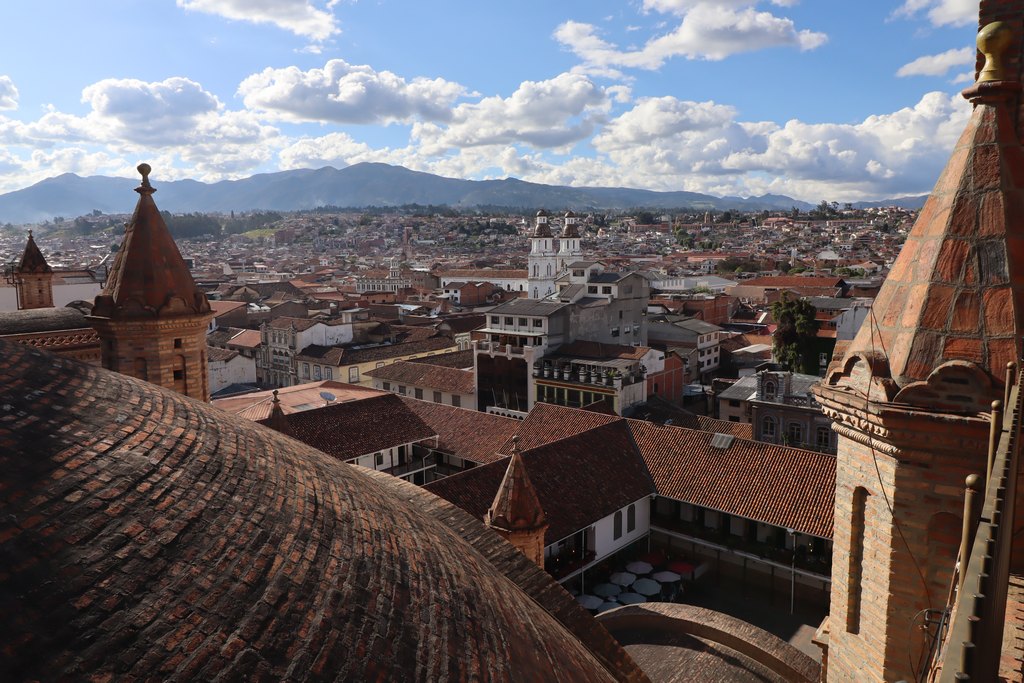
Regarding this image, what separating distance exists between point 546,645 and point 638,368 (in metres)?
41.9

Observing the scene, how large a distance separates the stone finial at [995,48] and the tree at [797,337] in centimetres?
5640

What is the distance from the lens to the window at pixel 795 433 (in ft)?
137

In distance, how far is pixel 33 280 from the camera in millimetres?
27203

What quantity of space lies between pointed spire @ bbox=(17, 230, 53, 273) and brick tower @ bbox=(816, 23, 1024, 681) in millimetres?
28899

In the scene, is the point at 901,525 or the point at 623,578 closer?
the point at 901,525

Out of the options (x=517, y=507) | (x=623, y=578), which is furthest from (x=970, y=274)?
(x=623, y=578)

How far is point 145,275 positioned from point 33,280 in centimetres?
1044

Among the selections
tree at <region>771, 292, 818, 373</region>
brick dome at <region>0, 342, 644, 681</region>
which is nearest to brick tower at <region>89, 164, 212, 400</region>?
brick dome at <region>0, 342, 644, 681</region>

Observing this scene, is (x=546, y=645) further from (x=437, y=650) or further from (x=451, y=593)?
(x=437, y=650)

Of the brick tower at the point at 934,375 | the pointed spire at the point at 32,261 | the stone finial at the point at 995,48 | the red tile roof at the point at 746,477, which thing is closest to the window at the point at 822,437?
→ the red tile roof at the point at 746,477

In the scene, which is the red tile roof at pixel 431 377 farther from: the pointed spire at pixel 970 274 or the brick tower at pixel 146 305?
the pointed spire at pixel 970 274

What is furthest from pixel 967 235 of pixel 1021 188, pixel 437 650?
pixel 437 650

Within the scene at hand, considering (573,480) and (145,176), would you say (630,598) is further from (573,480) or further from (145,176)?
(145,176)

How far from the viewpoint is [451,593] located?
6.15 m
